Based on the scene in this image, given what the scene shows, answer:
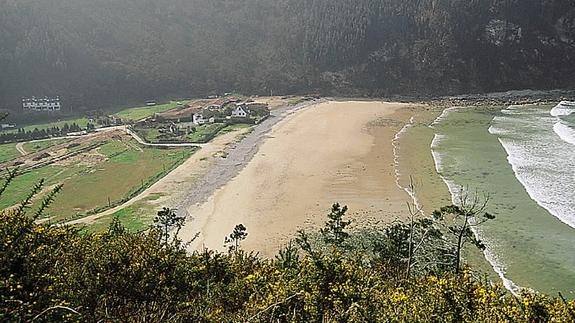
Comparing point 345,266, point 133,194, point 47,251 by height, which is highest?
point 47,251

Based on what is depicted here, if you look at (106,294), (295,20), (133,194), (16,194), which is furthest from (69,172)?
(295,20)

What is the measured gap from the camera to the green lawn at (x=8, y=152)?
45253 millimetres

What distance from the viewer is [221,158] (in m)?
44.3

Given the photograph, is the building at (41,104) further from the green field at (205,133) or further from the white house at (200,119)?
the green field at (205,133)

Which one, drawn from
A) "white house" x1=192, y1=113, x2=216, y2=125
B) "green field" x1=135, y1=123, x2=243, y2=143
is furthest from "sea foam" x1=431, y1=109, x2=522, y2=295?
"white house" x1=192, y1=113, x2=216, y2=125

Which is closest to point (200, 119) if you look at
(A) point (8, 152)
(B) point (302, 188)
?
(A) point (8, 152)

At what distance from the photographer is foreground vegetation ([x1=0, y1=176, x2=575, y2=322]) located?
7.93 meters

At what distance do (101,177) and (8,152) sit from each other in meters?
15.3

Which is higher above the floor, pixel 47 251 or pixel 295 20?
pixel 295 20

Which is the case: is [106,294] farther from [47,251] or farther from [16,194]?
[16,194]

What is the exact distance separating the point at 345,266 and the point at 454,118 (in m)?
54.7

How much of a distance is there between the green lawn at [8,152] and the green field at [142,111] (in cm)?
1663

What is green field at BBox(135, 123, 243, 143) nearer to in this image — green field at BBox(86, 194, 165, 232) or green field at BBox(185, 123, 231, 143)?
green field at BBox(185, 123, 231, 143)

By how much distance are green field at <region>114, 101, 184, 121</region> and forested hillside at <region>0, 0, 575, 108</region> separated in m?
7.49
